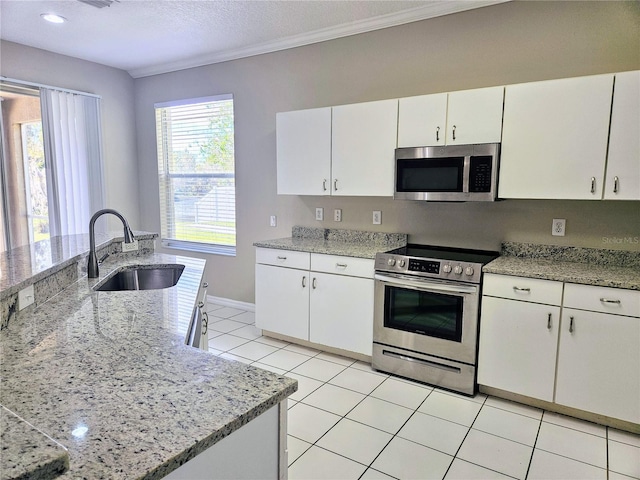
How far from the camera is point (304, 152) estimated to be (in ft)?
11.7

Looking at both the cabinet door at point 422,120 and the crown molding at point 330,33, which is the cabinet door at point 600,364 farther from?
the crown molding at point 330,33

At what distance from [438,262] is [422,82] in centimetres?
150

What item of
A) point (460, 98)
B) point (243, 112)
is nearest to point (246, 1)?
point (243, 112)

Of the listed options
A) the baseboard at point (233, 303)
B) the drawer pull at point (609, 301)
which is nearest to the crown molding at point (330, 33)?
the drawer pull at point (609, 301)

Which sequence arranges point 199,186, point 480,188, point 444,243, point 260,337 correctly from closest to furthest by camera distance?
1. point 480,188
2. point 444,243
3. point 260,337
4. point 199,186

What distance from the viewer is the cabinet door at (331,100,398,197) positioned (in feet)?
10.3

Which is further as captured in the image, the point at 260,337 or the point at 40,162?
the point at 40,162

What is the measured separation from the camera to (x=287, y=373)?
309cm

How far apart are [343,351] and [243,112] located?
8.55ft

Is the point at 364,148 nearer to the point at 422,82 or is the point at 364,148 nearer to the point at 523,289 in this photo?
the point at 422,82

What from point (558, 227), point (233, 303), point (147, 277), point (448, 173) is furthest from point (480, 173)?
point (233, 303)

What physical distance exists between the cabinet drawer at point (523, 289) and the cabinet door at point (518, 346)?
0.12ft

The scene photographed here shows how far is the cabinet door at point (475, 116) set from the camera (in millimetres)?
2717

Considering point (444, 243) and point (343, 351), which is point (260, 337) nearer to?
point (343, 351)
